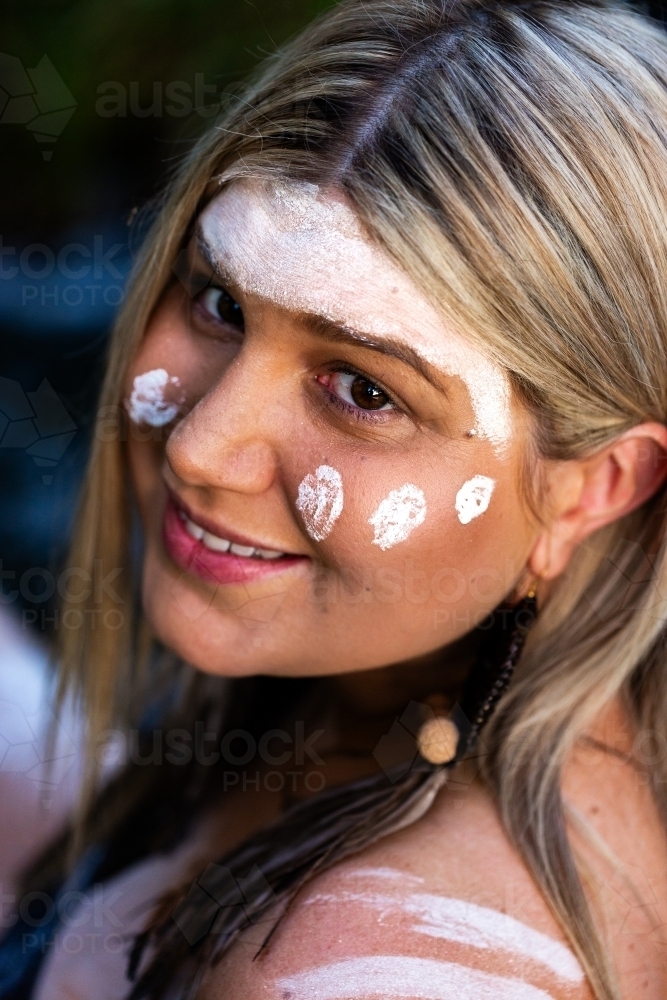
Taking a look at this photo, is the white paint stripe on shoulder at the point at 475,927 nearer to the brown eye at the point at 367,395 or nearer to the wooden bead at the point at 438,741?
the wooden bead at the point at 438,741

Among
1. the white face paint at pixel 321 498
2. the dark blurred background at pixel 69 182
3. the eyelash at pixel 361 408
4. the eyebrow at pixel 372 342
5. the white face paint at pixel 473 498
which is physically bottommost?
the dark blurred background at pixel 69 182

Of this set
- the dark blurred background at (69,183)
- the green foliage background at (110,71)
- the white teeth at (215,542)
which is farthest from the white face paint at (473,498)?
the green foliage background at (110,71)

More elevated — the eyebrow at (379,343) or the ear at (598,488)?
the eyebrow at (379,343)

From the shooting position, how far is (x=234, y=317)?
1.29 m

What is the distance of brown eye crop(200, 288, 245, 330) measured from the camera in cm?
129

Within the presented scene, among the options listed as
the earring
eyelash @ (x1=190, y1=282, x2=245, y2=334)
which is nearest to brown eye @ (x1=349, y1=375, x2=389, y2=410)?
eyelash @ (x1=190, y1=282, x2=245, y2=334)

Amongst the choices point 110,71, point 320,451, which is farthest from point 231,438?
point 110,71

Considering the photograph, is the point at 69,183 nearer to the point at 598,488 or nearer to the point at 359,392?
the point at 359,392

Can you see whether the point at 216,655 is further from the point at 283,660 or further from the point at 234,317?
the point at 234,317

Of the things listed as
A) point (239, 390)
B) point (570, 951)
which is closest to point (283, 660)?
point (239, 390)

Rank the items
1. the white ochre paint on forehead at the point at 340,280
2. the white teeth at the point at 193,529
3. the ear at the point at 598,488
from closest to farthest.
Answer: the white ochre paint on forehead at the point at 340,280
the ear at the point at 598,488
the white teeth at the point at 193,529

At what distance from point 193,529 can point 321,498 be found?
0.26m

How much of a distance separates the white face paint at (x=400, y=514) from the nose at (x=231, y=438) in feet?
0.53

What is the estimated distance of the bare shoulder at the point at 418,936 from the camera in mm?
1079
